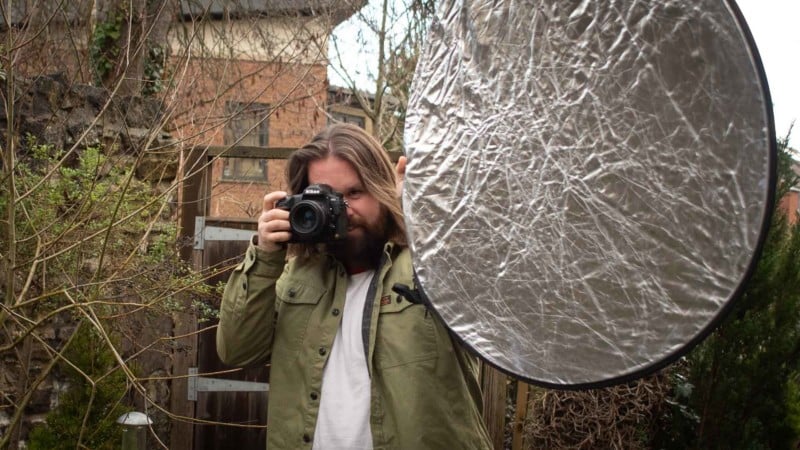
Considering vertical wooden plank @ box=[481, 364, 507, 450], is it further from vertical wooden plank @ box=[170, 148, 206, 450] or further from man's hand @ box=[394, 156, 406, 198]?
man's hand @ box=[394, 156, 406, 198]

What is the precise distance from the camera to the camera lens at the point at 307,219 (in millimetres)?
1414

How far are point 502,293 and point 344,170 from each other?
0.58 meters

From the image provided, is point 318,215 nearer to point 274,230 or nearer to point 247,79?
point 274,230

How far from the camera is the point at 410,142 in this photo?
3.89 ft

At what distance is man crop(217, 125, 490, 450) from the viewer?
1360 millimetres

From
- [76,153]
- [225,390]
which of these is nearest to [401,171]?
[76,153]

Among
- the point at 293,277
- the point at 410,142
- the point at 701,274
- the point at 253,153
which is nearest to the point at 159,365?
the point at 253,153

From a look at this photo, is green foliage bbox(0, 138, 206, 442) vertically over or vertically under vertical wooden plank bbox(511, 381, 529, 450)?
over

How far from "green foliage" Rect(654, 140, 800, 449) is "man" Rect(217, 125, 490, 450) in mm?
1791

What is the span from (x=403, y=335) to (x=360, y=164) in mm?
381

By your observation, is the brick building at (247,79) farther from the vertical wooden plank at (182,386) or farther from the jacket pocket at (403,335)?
the jacket pocket at (403,335)

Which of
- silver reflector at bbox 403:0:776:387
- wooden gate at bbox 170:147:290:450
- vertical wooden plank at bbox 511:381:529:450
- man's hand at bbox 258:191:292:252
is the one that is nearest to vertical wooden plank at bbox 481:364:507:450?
vertical wooden plank at bbox 511:381:529:450

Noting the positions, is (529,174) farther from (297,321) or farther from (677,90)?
(297,321)

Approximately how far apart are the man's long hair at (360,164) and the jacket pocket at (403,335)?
157 mm
